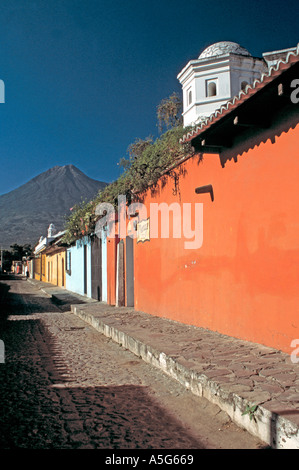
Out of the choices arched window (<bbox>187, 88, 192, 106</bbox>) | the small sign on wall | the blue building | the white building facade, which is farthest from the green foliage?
arched window (<bbox>187, 88, 192, 106</bbox>)

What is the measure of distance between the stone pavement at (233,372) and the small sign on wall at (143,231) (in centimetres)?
289

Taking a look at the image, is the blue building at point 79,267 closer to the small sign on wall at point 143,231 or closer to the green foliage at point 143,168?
the green foliage at point 143,168

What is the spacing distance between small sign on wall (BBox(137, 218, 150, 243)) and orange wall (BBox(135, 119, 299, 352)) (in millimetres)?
1725

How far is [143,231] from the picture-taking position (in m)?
10.2

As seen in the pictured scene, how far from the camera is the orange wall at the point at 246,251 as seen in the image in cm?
481

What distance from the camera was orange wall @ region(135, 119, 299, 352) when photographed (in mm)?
4809

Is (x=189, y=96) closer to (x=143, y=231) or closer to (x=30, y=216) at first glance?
(x=143, y=231)

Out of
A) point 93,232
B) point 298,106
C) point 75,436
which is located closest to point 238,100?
point 298,106

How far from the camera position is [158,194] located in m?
9.16

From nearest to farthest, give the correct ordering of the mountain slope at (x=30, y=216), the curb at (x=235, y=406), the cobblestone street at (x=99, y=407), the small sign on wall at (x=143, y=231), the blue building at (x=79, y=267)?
the curb at (x=235, y=406), the cobblestone street at (x=99, y=407), the small sign on wall at (x=143, y=231), the blue building at (x=79, y=267), the mountain slope at (x=30, y=216)

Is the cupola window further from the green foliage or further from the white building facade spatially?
the green foliage

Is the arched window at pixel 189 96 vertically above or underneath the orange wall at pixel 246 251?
above

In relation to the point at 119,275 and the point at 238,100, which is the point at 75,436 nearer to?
the point at 238,100

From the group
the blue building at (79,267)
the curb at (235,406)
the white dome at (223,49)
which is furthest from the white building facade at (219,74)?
the curb at (235,406)
